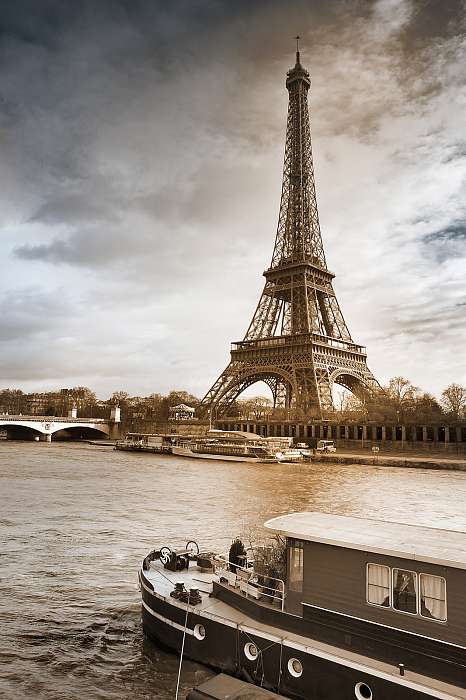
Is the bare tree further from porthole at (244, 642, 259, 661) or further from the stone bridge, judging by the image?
porthole at (244, 642, 259, 661)

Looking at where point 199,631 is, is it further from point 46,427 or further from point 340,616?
point 46,427

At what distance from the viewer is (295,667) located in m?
9.94

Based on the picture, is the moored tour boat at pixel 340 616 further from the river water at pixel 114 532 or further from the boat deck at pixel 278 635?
the river water at pixel 114 532

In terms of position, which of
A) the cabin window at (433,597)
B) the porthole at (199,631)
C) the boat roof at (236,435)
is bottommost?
the porthole at (199,631)

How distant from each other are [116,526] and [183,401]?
12502cm

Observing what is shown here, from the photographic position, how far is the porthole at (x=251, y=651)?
10347 mm

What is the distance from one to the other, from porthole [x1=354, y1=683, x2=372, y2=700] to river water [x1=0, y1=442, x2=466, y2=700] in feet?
10.3

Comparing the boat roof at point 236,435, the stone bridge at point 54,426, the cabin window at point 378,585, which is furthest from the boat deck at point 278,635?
the stone bridge at point 54,426

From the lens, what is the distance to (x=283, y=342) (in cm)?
8238

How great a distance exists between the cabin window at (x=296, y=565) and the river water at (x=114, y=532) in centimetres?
252

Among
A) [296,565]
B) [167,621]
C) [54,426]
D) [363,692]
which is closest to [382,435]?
[54,426]

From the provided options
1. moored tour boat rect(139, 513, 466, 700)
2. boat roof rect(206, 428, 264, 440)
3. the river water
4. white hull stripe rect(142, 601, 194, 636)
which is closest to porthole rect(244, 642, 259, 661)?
moored tour boat rect(139, 513, 466, 700)

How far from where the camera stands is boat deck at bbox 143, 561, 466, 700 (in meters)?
8.61

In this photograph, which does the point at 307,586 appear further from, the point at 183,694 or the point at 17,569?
the point at 17,569
